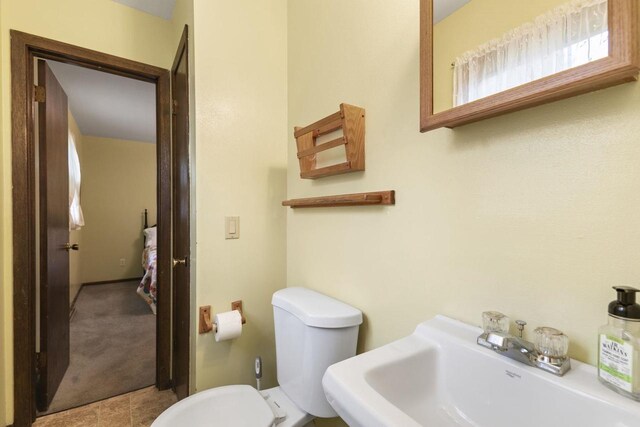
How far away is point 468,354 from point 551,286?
0.24 m

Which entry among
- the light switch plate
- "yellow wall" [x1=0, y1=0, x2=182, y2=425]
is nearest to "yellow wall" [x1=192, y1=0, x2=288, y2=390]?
the light switch plate

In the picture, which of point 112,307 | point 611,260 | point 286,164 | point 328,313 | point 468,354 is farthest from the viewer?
point 112,307

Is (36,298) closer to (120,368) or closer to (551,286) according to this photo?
(120,368)

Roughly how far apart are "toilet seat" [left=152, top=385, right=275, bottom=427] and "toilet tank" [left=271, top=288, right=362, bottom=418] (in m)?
0.14

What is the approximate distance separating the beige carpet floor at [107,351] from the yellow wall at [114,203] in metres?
0.93

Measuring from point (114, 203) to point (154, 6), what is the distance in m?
3.90

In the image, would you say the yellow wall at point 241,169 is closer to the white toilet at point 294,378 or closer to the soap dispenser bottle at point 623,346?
the white toilet at point 294,378

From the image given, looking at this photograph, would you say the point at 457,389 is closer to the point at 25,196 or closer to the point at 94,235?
the point at 25,196

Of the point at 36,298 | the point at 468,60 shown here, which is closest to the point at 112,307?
the point at 36,298

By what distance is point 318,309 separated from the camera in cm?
110

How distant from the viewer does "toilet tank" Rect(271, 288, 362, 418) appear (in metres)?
1.06

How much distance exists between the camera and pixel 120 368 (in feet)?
7.31

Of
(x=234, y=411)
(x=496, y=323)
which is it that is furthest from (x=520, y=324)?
A: (x=234, y=411)

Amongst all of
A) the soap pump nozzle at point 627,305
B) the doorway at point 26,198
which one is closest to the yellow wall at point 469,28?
the soap pump nozzle at point 627,305
